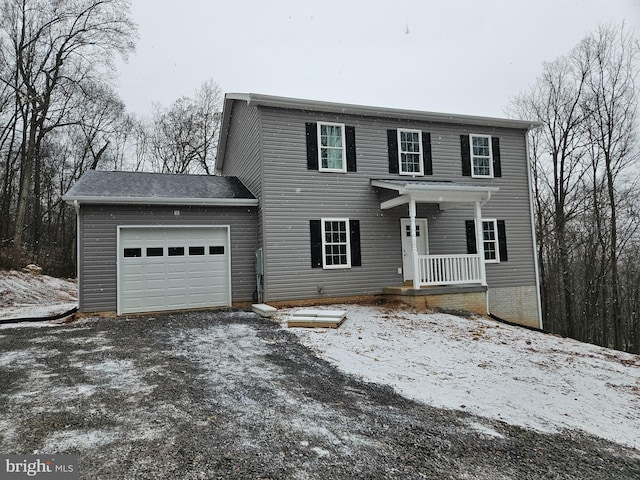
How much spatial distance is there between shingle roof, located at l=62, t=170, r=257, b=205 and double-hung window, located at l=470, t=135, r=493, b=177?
289 inches

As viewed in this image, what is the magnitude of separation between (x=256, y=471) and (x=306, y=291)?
8013 millimetres

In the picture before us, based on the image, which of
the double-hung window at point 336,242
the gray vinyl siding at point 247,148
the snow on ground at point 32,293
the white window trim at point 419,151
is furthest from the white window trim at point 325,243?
the snow on ground at point 32,293

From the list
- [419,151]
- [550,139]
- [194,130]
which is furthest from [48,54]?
[550,139]

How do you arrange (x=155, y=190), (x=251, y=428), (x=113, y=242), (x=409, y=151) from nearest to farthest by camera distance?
(x=251, y=428)
(x=113, y=242)
(x=155, y=190)
(x=409, y=151)

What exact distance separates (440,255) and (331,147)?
436 centimetres

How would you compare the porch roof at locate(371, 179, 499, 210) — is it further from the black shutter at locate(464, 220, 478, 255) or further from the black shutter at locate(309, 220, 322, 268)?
the black shutter at locate(309, 220, 322, 268)

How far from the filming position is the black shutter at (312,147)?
1118 centimetres

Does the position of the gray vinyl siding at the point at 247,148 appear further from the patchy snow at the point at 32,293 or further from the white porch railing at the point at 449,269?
the patchy snow at the point at 32,293

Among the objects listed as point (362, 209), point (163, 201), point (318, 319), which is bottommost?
point (318, 319)

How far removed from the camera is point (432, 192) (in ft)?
33.9

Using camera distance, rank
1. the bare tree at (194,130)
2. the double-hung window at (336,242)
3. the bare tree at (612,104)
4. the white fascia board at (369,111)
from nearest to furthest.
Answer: the white fascia board at (369,111), the double-hung window at (336,242), the bare tree at (612,104), the bare tree at (194,130)

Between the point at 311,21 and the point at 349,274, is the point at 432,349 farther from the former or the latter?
the point at 311,21

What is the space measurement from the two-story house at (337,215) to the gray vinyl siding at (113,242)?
Answer: 0.03 m

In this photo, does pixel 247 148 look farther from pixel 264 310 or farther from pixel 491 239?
pixel 491 239
